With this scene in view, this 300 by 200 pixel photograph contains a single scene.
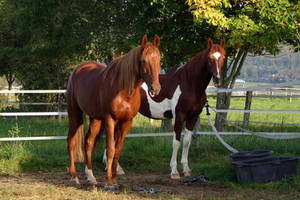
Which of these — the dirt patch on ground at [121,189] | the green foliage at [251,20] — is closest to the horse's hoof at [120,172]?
the dirt patch on ground at [121,189]

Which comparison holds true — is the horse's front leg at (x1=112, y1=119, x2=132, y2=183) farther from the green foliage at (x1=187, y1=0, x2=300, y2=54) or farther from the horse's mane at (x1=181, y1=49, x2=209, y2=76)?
the green foliage at (x1=187, y1=0, x2=300, y2=54)

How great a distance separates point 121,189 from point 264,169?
2.04m

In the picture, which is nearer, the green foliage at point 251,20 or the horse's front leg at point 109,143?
the horse's front leg at point 109,143

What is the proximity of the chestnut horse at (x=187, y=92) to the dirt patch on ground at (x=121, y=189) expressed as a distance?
0.56 meters

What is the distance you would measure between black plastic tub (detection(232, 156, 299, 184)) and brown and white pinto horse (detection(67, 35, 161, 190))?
1.75 metres

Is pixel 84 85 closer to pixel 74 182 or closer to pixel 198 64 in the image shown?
pixel 74 182

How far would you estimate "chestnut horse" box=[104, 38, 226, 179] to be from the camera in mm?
6246

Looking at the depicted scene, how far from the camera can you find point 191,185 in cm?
571

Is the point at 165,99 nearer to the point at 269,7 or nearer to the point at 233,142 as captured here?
Answer: the point at 233,142

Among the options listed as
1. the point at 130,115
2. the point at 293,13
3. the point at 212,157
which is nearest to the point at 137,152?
the point at 212,157

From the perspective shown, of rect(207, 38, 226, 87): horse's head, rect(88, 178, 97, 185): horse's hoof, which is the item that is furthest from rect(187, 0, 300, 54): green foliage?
rect(88, 178, 97, 185): horse's hoof

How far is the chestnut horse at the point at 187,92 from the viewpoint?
246 inches

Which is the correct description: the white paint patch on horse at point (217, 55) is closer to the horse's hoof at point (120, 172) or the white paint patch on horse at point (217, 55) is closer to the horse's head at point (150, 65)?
the horse's head at point (150, 65)

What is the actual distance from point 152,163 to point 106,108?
2.33 metres
